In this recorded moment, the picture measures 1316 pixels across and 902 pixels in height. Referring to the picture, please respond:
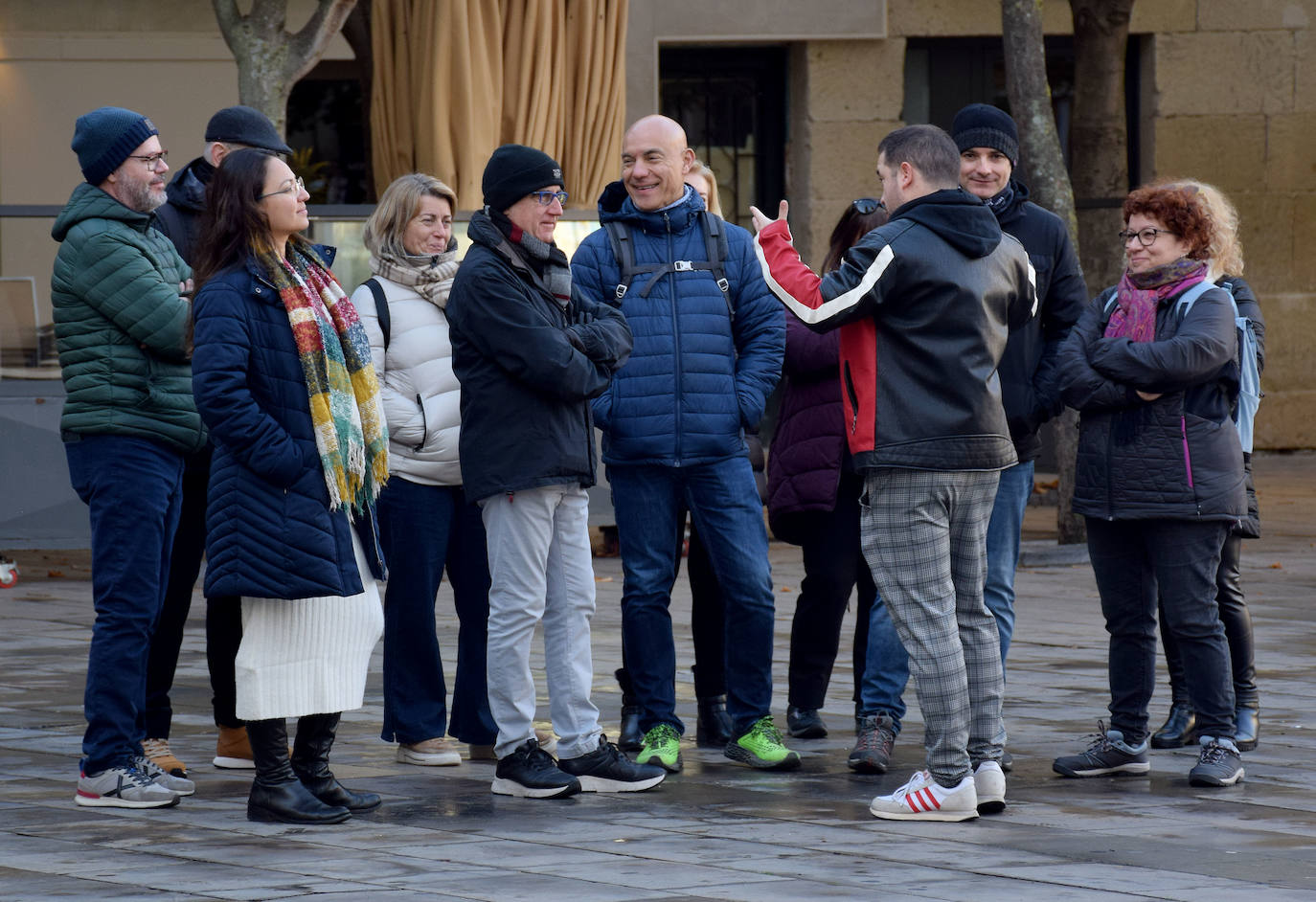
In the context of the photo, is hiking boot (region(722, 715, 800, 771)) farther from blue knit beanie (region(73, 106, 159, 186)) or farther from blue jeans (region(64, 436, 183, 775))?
blue knit beanie (region(73, 106, 159, 186))

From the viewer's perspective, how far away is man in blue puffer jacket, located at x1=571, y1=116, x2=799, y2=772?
6.93m

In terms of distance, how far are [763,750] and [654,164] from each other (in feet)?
6.32

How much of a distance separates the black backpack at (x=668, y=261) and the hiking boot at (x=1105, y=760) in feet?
5.93

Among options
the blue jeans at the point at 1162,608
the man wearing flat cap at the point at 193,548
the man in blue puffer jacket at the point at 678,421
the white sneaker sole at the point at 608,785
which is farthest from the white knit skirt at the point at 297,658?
the blue jeans at the point at 1162,608

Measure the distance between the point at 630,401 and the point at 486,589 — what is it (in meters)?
0.83

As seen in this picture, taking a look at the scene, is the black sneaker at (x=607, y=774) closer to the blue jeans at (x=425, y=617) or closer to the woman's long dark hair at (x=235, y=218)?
the blue jeans at (x=425, y=617)

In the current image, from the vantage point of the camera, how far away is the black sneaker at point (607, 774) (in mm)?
6438

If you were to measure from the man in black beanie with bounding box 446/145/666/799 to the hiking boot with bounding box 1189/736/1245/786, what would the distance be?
5.38 ft

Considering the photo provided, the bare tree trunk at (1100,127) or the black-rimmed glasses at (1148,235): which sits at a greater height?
the bare tree trunk at (1100,127)

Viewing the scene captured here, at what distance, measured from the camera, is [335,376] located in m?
5.99

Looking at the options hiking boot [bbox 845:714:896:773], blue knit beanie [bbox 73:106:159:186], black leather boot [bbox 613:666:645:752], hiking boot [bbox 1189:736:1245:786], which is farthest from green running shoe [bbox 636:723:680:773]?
blue knit beanie [bbox 73:106:159:186]

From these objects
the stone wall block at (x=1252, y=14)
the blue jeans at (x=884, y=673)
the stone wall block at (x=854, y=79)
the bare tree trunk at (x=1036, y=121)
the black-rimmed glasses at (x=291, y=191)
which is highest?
the stone wall block at (x=1252, y=14)

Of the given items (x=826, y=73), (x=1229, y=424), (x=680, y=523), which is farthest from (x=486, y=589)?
(x=826, y=73)

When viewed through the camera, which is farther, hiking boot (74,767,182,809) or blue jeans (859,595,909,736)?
blue jeans (859,595,909,736)
